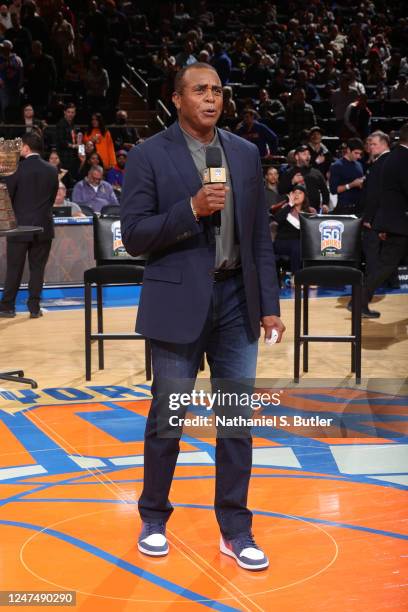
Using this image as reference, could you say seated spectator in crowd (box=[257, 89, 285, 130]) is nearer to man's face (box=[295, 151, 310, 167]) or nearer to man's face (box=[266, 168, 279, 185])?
man's face (box=[295, 151, 310, 167])

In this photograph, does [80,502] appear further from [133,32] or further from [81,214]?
[133,32]

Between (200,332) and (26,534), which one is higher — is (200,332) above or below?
above

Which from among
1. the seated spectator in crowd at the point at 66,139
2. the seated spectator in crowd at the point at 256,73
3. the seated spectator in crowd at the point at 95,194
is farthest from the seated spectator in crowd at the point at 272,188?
the seated spectator in crowd at the point at 256,73

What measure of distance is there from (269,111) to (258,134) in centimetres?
193

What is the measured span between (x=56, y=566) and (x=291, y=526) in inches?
37.5

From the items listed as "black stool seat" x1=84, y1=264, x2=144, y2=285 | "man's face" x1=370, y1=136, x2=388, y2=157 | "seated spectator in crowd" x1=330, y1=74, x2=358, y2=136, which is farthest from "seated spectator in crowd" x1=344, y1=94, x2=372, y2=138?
"black stool seat" x1=84, y1=264, x2=144, y2=285

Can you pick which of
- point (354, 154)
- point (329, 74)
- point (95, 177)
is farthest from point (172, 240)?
point (329, 74)

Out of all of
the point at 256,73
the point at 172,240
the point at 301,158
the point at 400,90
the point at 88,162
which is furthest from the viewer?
the point at 400,90

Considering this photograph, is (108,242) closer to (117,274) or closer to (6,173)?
(117,274)

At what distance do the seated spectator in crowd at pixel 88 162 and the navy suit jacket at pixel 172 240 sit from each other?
351 inches

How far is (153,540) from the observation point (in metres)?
3.72

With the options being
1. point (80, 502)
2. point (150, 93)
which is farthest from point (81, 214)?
point (80, 502)

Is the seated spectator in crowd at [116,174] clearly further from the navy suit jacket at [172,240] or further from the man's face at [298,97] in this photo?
the navy suit jacket at [172,240]

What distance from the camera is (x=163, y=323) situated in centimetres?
354
